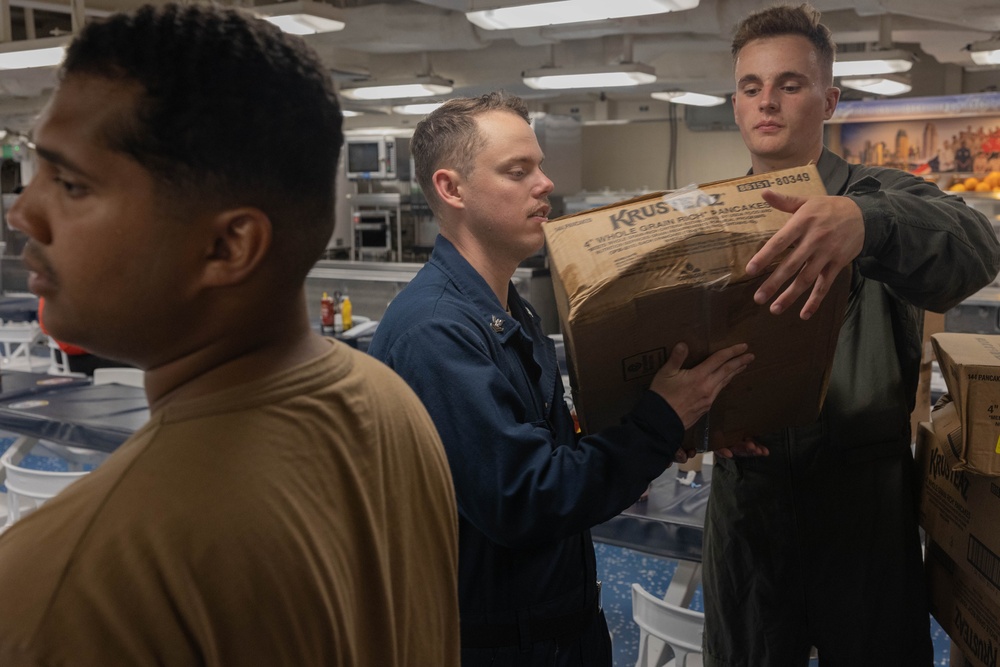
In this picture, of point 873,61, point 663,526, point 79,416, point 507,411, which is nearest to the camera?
point 507,411

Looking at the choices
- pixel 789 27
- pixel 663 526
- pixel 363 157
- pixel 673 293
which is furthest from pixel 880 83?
pixel 673 293

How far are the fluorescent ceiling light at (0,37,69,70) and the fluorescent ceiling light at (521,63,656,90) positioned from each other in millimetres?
3241

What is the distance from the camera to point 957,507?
1755mm

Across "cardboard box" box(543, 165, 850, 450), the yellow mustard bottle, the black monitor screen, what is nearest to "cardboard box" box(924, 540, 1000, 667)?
"cardboard box" box(543, 165, 850, 450)

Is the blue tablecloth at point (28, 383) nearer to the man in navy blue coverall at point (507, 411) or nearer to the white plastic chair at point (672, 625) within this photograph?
the white plastic chair at point (672, 625)

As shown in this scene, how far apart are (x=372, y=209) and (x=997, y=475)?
9282mm

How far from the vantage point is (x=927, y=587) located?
191 centimetres

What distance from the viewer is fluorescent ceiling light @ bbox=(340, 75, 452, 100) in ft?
24.8

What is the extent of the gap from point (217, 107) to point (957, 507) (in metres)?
1.63

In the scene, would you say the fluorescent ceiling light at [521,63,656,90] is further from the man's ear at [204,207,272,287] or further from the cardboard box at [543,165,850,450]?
the man's ear at [204,207,272,287]

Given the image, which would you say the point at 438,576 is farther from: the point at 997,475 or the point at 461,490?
the point at 997,475

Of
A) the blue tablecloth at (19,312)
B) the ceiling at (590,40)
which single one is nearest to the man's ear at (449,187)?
the ceiling at (590,40)

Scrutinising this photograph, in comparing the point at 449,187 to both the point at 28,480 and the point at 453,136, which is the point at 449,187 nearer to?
the point at 453,136

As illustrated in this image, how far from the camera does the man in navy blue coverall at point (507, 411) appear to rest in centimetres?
143
